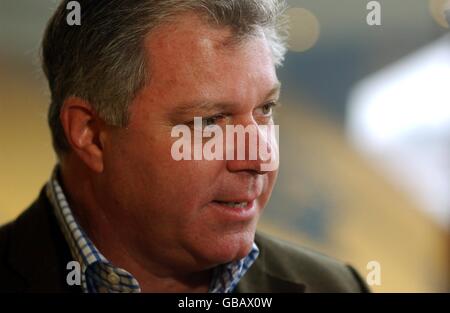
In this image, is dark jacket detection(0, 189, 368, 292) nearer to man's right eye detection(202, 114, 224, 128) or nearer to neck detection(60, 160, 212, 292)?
neck detection(60, 160, 212, 292)

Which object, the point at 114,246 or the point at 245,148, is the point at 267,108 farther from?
the point at 114,246

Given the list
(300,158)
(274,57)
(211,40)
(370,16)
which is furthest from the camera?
(300,158)

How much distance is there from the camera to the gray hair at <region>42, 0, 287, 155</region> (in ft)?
3.48

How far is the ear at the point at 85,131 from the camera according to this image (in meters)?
1.13

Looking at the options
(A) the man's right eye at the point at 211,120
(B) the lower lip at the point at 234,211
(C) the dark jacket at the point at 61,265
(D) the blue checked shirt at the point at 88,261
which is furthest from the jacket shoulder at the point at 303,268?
(A) the man's right eye at the point at 211,120

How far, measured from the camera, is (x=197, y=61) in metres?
1.04

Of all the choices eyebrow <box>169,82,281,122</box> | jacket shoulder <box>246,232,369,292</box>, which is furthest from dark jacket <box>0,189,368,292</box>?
eyebrow <box>169,82,281,122</box>

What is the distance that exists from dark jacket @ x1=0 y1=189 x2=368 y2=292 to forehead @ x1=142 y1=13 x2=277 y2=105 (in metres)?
0.39

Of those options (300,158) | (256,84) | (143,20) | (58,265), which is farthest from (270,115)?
(58,265)

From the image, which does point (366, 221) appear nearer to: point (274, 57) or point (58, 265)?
point (274, 57)

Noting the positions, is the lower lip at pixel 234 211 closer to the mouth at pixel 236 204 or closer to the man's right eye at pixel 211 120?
the mouth at pixel 236 204

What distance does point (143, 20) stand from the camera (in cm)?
107

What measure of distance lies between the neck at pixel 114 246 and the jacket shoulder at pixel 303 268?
0.76 feet
